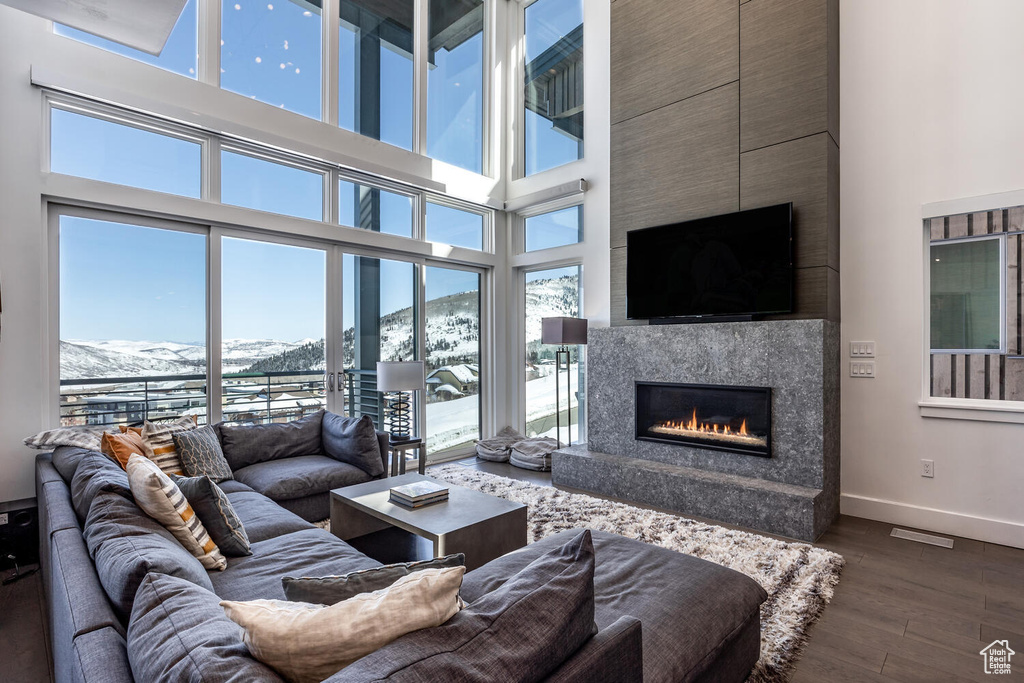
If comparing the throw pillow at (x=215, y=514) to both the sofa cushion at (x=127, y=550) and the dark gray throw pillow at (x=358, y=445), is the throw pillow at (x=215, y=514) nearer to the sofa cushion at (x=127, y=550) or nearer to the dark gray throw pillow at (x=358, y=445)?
the sofa cushion at (x=127, y=550)

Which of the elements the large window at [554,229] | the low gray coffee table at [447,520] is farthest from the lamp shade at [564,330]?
the low gray coffee table at [447,520]

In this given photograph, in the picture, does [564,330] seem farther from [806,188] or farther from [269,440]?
[269,440]

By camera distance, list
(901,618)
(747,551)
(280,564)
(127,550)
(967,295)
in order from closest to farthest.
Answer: (127,550)
(280,564)
(901,618)
(747,551)
(967,295)

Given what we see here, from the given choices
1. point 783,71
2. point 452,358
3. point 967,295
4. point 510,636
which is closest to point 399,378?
point 452,358

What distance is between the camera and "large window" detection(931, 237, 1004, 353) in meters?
3.14

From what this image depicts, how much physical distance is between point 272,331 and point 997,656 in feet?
15.5

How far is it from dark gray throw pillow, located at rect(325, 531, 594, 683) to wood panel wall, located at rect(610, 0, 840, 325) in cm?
315

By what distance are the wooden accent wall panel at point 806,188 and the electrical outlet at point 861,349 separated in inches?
22.6

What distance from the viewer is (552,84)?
18.7ft

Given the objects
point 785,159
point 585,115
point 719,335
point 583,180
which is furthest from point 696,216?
point 585,115

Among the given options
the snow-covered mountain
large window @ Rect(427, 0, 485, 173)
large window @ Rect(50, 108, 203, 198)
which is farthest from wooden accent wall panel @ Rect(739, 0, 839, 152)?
large window @ Rect(50, 108, 203, 198)

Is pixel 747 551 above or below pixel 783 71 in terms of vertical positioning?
below

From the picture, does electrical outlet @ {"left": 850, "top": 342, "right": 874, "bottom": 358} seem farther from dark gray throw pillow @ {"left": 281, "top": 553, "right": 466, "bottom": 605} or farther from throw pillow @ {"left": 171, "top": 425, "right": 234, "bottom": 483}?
throw pillow @ {"left": 171, "top": 425, "right": 234, "bottom": 483}

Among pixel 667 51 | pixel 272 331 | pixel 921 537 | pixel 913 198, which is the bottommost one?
pixel 921 537
